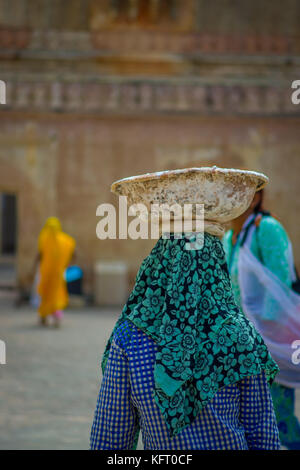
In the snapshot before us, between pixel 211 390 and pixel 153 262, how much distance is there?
404mm

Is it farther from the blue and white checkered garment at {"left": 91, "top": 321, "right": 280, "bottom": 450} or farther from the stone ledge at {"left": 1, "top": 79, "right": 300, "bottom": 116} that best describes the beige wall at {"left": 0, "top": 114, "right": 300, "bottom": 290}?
the blue and white checkered garment at {"left": 91, "top": 321, "right": 280, "bottom": 450}

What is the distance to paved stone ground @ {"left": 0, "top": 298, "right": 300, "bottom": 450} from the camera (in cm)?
434

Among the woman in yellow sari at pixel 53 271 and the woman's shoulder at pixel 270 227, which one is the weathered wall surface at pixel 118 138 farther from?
the woman's shoulder at pixel 270 227

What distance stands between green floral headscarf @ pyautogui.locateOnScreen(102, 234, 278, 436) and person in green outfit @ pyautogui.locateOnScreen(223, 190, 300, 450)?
5.54 ft

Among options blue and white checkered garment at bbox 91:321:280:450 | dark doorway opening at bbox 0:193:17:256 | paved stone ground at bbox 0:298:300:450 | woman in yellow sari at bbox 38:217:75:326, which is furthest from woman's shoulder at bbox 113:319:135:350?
dark doorway opening at bbox 0:193:17:256

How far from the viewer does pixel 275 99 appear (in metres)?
12.5

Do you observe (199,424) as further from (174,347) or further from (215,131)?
(215,131)

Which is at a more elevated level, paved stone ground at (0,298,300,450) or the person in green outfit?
the person in green outfit

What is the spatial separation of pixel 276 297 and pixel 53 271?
22.4 feet

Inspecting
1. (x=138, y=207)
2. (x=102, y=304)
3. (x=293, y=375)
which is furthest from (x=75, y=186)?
(x=138, y=207)

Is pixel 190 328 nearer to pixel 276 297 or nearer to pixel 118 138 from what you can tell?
pixel 276 297

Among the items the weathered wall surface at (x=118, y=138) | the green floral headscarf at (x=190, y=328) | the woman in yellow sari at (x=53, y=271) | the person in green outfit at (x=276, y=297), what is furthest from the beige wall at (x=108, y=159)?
the green floral headscarf at (x=190, y=328)

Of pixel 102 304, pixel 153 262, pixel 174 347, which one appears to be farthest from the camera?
pixel 102 304

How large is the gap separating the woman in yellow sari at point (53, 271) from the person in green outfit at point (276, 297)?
6.28 meters
